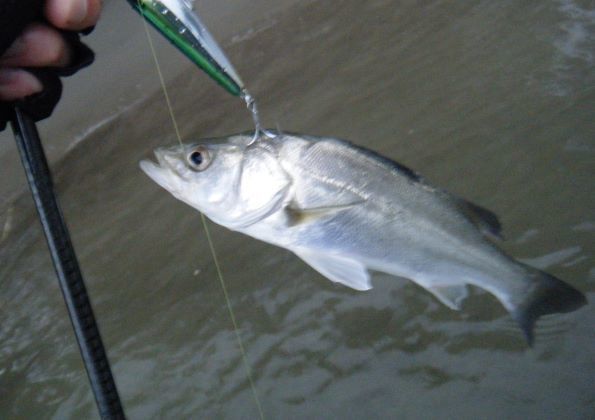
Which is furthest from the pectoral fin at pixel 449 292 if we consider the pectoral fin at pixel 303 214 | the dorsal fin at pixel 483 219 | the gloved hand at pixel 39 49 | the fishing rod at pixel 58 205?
the gloved hand at pixel 39 49

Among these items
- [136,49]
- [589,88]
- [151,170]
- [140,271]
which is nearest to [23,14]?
[151,170]

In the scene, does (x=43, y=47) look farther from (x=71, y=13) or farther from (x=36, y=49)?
(x=71, y=13)

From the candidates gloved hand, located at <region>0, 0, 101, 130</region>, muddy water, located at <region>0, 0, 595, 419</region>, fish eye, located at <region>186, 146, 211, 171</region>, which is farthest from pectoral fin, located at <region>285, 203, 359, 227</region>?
gloved hand, located at <region>0, 0, 101, 130</region>

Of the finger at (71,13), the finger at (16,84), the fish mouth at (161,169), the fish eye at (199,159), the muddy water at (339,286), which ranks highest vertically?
the finger at (71,13)

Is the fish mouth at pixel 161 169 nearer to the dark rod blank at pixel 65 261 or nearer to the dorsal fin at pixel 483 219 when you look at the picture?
the dark rod blank at pixel 65 261

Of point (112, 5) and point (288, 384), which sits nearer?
point (288, 384)

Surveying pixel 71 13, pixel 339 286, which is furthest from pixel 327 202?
pixel 339 286

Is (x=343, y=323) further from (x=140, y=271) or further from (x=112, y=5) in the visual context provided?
(x=112, y=5)

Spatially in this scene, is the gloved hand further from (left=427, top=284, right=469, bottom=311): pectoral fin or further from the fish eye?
(left=427, top=284, right=469, bottom=311): pectoral fin
